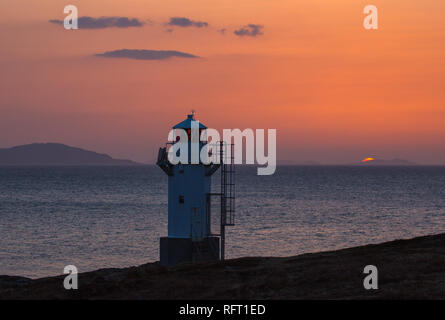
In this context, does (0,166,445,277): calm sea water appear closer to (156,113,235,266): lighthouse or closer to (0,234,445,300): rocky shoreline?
(156,113,235,266): lighthouse

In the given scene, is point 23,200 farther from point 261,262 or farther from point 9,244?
point 261,262

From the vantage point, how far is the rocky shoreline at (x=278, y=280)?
1589 centimetres

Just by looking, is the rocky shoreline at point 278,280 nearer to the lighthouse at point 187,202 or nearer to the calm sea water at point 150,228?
the lighthouse at point 187,202

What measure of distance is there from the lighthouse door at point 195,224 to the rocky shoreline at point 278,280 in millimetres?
8602

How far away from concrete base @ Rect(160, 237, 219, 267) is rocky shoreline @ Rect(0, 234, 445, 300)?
873 cm

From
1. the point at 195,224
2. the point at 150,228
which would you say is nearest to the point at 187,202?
the point at 195,224

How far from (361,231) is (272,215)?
17297mm

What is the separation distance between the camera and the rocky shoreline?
15.9 metres

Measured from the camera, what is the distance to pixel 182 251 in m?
29.2

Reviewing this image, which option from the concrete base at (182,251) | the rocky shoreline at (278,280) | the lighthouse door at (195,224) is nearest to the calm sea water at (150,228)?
the concrete base at (182,251)

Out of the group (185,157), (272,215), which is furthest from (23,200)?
(185,157)

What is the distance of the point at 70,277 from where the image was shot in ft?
62.3
